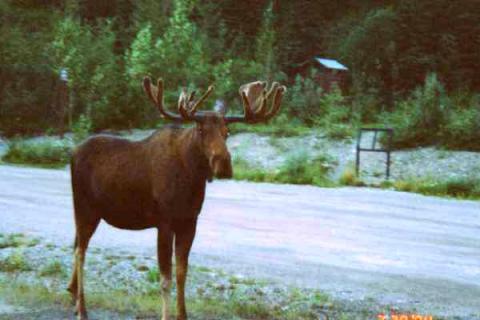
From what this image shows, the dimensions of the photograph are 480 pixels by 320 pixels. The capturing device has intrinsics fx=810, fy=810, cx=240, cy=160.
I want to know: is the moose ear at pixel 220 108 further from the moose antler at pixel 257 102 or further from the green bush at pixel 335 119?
the green bush at pixel 335 119

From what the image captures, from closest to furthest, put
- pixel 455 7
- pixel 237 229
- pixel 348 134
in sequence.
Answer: pixel 237 229
pixel 348 134
pixel 455 7

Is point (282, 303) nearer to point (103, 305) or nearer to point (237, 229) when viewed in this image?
point (103, 305)

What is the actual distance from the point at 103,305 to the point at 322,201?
10286 millimetres

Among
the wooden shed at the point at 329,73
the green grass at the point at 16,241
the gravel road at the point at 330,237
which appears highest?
the wooden shed at the point at 329,73

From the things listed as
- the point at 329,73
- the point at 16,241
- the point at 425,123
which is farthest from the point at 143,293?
the point at 329,73

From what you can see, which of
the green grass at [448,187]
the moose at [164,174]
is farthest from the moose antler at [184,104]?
the green grass at [448,187]

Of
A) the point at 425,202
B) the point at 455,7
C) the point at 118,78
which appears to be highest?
the point at 455,7

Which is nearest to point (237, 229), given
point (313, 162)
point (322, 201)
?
point (322, 201)

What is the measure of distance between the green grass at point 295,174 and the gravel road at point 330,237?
5.29 feet

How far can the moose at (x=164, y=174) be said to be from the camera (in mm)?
5441

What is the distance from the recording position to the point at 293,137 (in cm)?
2891

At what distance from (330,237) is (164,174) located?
6.88 metres

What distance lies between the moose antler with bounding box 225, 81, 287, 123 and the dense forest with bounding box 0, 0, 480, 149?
21.6 meters

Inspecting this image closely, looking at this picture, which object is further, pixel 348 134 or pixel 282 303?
pixel 348 134
